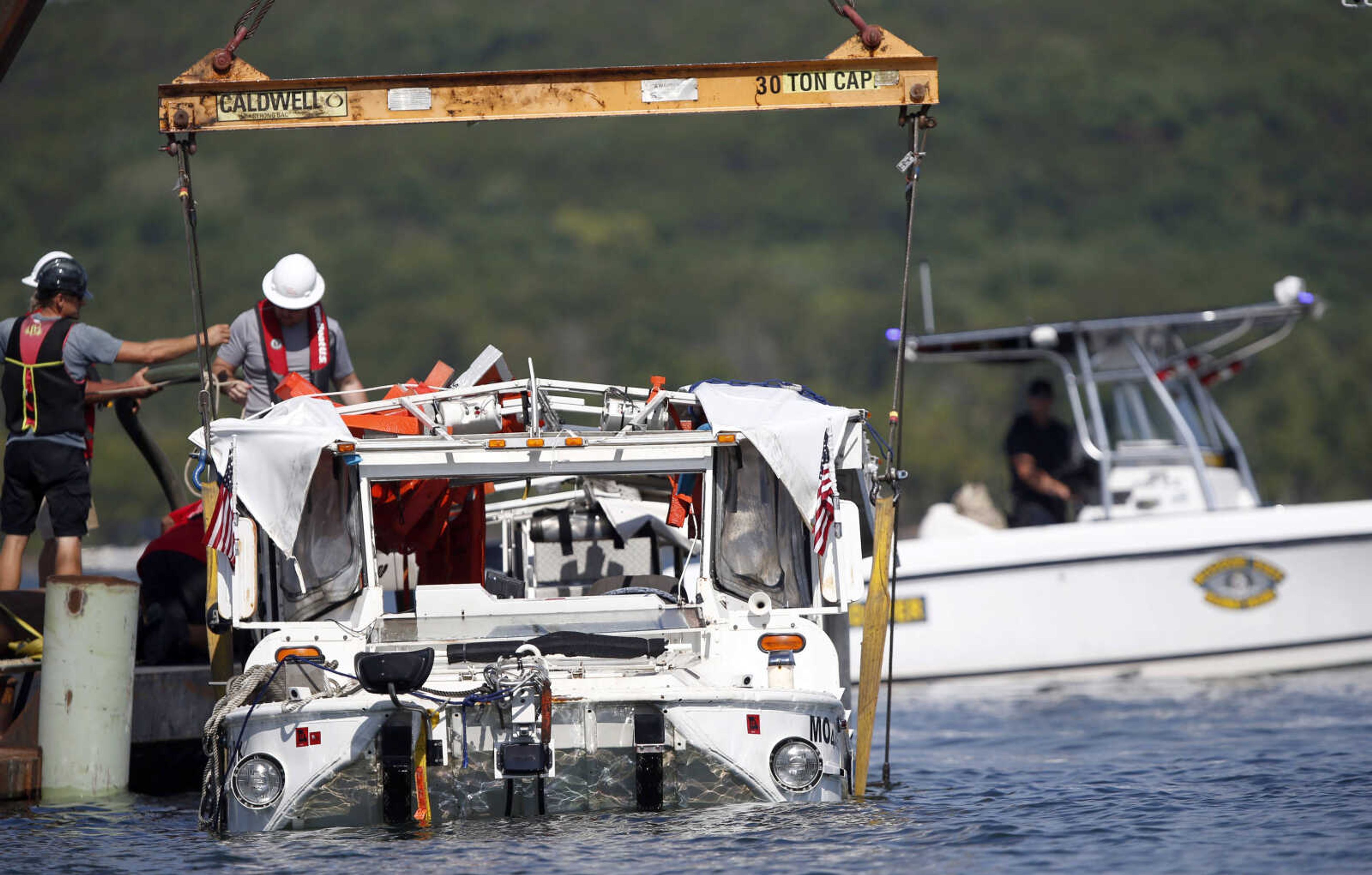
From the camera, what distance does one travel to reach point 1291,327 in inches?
671

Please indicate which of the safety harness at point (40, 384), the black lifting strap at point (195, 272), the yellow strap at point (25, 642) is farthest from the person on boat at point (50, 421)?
the black lifting strap at point (195, 272)

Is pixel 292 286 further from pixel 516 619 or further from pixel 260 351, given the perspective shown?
pixel 516 619

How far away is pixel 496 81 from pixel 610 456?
2.15 meters

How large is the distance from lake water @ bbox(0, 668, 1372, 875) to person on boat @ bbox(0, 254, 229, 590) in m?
1.80

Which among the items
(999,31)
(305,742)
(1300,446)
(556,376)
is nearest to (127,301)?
(556,376)

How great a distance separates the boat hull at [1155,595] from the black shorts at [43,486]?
288 inches

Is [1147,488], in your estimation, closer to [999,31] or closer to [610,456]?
[610,456]

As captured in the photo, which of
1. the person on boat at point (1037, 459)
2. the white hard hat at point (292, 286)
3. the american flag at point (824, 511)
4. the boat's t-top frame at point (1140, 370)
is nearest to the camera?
the american flag at point (824, 511)

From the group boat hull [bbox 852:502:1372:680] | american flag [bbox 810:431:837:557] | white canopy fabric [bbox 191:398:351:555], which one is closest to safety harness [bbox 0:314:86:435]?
white canopy fabric [bbox 191:398:351:555]

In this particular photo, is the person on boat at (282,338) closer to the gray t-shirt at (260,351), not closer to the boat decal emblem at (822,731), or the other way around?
the gray t-shirt at (260,351)

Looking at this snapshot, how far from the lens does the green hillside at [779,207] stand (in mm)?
85500

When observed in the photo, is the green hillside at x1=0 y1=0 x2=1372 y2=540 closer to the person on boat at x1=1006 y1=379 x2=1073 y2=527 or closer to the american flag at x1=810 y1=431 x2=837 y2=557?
the person on boat at x1=1006 y1=379 x2=1073 y2=527

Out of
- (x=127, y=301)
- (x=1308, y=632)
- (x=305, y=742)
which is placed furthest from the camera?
(x=127, y=301)

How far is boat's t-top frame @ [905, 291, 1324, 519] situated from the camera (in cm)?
1680
